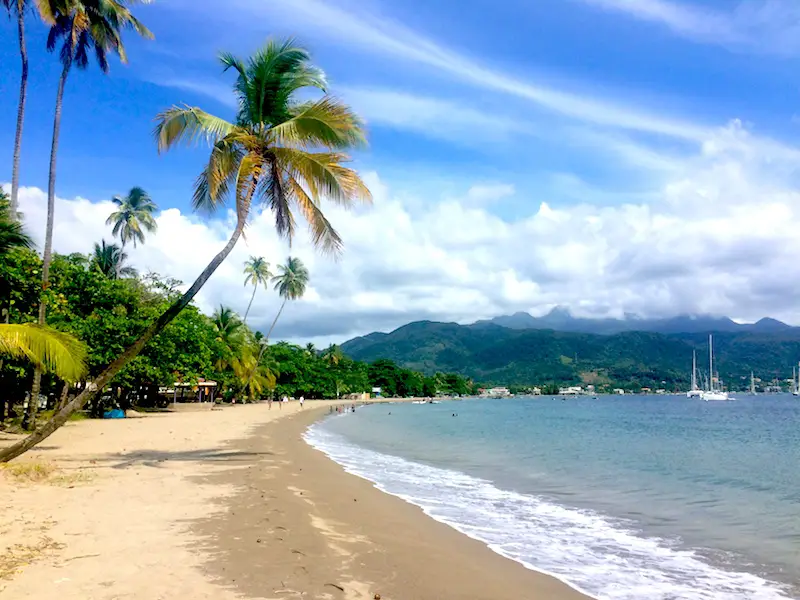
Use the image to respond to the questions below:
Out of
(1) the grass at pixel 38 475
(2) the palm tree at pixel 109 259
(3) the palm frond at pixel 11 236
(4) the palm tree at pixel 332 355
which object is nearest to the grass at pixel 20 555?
(1) the grass at pixel 38 475

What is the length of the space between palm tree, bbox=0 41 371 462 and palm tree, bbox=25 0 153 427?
15.4 feet

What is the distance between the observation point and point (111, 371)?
10.4m

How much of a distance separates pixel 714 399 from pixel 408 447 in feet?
414

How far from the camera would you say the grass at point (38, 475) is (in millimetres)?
9758

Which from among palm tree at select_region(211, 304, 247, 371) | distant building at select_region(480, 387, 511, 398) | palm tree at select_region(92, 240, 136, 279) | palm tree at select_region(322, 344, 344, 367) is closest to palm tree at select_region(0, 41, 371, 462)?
palm tree at select_region(92, 240, 136, 279)

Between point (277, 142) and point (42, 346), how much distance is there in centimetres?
602

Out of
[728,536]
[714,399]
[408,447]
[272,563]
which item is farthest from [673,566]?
[714,399]

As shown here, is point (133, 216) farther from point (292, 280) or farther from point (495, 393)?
point (495, 393)

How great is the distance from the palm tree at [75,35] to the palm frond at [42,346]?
632 cm

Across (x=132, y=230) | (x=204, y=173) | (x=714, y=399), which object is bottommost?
(x=714, y=399)

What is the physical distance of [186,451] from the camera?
16.1 metres

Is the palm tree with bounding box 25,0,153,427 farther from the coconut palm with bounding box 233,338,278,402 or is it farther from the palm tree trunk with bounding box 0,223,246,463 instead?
the coconut palm with bounding box 233,338,278,402

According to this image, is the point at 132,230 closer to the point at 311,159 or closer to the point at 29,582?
the point at 311,159

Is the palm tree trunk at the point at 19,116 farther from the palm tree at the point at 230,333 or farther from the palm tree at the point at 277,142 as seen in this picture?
the palm tree at the point at 230,333
